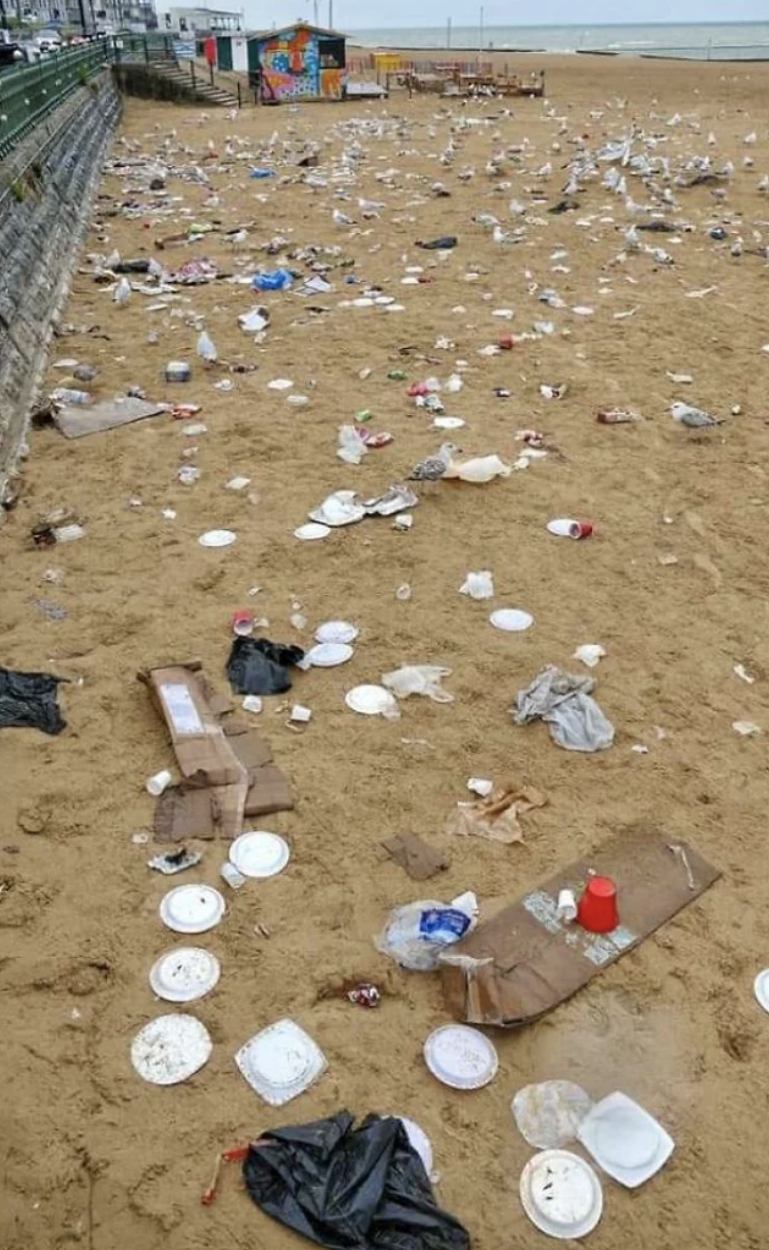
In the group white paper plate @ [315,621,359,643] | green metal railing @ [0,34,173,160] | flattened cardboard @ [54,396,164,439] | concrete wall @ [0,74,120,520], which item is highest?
green metal railing @ [0,34,173,160]

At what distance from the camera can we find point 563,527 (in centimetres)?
409

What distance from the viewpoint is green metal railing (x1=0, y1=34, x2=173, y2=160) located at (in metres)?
9.52

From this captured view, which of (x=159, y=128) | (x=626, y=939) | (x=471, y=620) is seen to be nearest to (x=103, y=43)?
(x=159, y=128)

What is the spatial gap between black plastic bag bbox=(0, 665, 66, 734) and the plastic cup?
439 mm

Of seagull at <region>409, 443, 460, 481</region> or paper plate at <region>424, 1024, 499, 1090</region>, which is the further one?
seagull at <region>409, 443, 460, 481</region>

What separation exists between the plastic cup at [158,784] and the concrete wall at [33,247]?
2.23m

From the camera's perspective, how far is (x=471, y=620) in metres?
3.52

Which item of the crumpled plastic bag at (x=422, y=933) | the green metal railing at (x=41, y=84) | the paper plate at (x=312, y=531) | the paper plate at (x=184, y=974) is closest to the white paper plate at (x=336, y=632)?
Result: the paper plate at (x=312, y=531)

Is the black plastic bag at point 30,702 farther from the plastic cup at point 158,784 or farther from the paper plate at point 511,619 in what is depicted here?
the paper plate at point 511,619

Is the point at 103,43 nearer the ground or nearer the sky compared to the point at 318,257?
nearer the sky

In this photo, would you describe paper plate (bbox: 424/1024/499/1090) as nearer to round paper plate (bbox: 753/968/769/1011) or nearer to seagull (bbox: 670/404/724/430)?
round paper plate (bbox: 753/968/769/1011)

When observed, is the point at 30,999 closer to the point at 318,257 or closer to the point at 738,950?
the point at 738,950

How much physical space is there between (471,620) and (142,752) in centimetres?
137

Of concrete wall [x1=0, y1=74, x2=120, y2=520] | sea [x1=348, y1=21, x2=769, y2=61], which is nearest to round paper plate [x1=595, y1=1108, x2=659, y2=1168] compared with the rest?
concrete wall [x1=0, y1=74, x2=120, y2=520]
